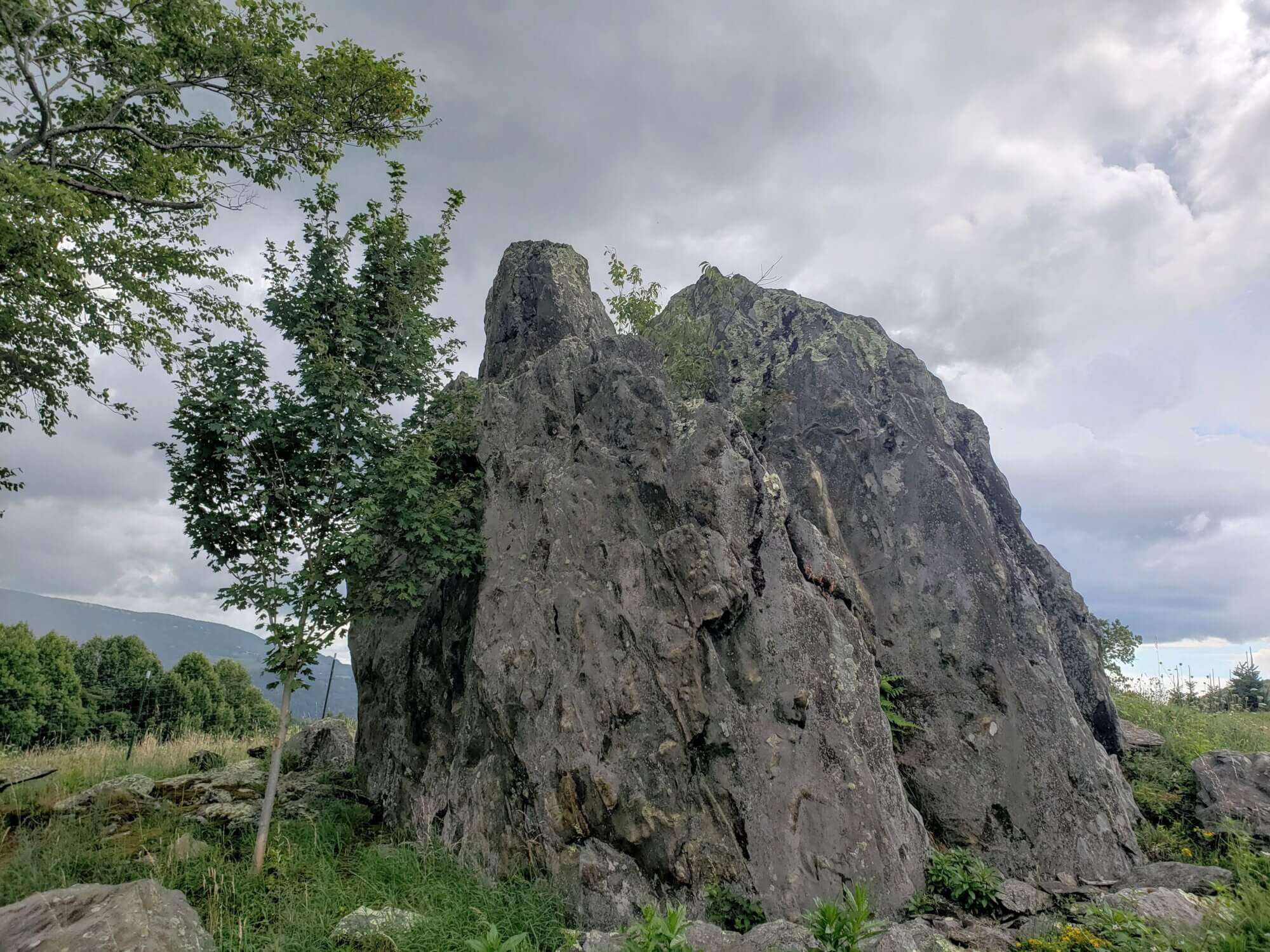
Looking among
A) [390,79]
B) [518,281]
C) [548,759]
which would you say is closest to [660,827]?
[548,759]

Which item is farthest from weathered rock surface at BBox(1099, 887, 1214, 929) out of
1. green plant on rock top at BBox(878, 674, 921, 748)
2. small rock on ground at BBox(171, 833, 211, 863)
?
small rock on ground at BBox(171, 833, 211, 863)

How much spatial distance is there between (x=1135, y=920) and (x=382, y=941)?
802cm

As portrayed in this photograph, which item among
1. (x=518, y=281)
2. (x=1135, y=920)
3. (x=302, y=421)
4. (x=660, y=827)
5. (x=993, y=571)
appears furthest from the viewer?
(x=518, y=281)

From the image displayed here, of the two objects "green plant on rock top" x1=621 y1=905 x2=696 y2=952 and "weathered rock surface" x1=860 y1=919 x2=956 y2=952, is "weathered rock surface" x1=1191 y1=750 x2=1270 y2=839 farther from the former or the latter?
"green plant on rock top" x1=621 y1=905 x2=696 y2=952

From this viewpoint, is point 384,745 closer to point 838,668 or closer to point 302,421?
point 302,421

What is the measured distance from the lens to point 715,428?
11570 mm

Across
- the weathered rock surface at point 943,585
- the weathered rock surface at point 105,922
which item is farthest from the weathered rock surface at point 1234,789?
the weathered rock surface at point 105,922

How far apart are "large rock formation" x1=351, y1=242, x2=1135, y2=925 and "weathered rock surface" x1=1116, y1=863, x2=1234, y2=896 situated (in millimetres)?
385

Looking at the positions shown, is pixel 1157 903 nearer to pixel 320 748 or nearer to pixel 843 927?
pixel 843 927

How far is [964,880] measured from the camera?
31.1ft

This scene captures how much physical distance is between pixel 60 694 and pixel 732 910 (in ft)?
137

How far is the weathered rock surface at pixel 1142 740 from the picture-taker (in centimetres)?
1459

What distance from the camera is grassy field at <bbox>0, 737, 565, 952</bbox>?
7.89 meters

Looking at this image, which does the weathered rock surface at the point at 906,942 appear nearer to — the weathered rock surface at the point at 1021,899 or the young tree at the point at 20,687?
the weathered rock surface at the point at 1021,899
